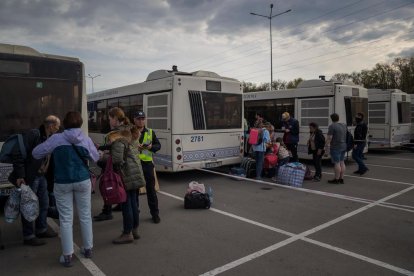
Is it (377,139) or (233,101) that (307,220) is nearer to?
(233,101)

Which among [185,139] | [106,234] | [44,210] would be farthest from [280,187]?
[44,210]

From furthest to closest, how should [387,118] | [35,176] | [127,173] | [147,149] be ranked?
[387,118] < [147,149] < [35,176] < [127,173]

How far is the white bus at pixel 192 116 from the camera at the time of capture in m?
9.11

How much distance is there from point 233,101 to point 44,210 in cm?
655

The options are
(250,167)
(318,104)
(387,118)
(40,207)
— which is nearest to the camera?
(40,207)

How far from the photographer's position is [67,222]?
161 inches

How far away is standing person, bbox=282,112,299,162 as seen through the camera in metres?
11.0

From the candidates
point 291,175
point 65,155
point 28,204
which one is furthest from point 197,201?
point 291,175

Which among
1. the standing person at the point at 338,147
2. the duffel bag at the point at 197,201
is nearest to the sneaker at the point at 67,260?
the duffel bag at the point at 197,201

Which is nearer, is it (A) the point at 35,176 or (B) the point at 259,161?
(A) the point at 35,176

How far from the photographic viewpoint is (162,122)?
945 centimetres

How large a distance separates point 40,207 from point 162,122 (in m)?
4.76

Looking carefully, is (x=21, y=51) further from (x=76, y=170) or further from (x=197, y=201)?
(x=197, y=201)

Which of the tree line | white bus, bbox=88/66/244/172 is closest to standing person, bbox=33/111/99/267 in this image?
white bus, bbox=88/66/244/172
